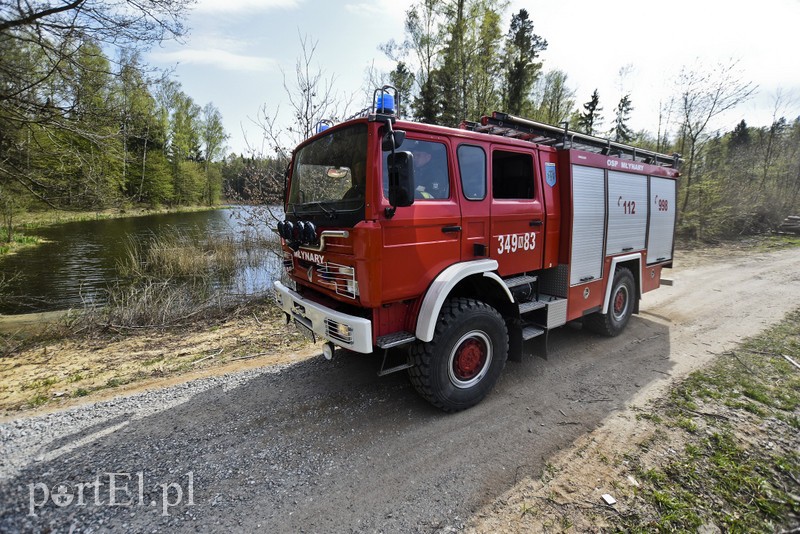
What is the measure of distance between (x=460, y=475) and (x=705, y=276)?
10.4m

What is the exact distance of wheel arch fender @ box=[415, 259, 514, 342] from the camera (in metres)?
3.07

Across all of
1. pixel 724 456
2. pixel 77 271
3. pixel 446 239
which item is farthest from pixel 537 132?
pixel 77 271

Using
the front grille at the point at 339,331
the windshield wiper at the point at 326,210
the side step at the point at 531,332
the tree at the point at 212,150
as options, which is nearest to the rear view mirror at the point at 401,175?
the windshield wiper at the point at 326,210

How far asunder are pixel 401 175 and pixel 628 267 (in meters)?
4.86

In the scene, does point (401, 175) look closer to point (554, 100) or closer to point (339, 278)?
point (339, 278)

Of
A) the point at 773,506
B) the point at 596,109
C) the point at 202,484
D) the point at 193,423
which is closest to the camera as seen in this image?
the point at 773,506

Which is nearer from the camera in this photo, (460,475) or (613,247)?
(460,475)

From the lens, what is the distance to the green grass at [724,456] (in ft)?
7.38

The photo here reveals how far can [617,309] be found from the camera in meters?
5.59

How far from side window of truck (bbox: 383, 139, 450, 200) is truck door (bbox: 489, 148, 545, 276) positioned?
66cm

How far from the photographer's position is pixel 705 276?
944cm

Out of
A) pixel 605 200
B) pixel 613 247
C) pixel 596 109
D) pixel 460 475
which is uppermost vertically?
pixel 596 109

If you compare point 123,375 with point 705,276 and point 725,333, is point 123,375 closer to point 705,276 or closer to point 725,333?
point 725,333

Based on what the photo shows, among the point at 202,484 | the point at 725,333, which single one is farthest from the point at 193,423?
the point at 725,333
